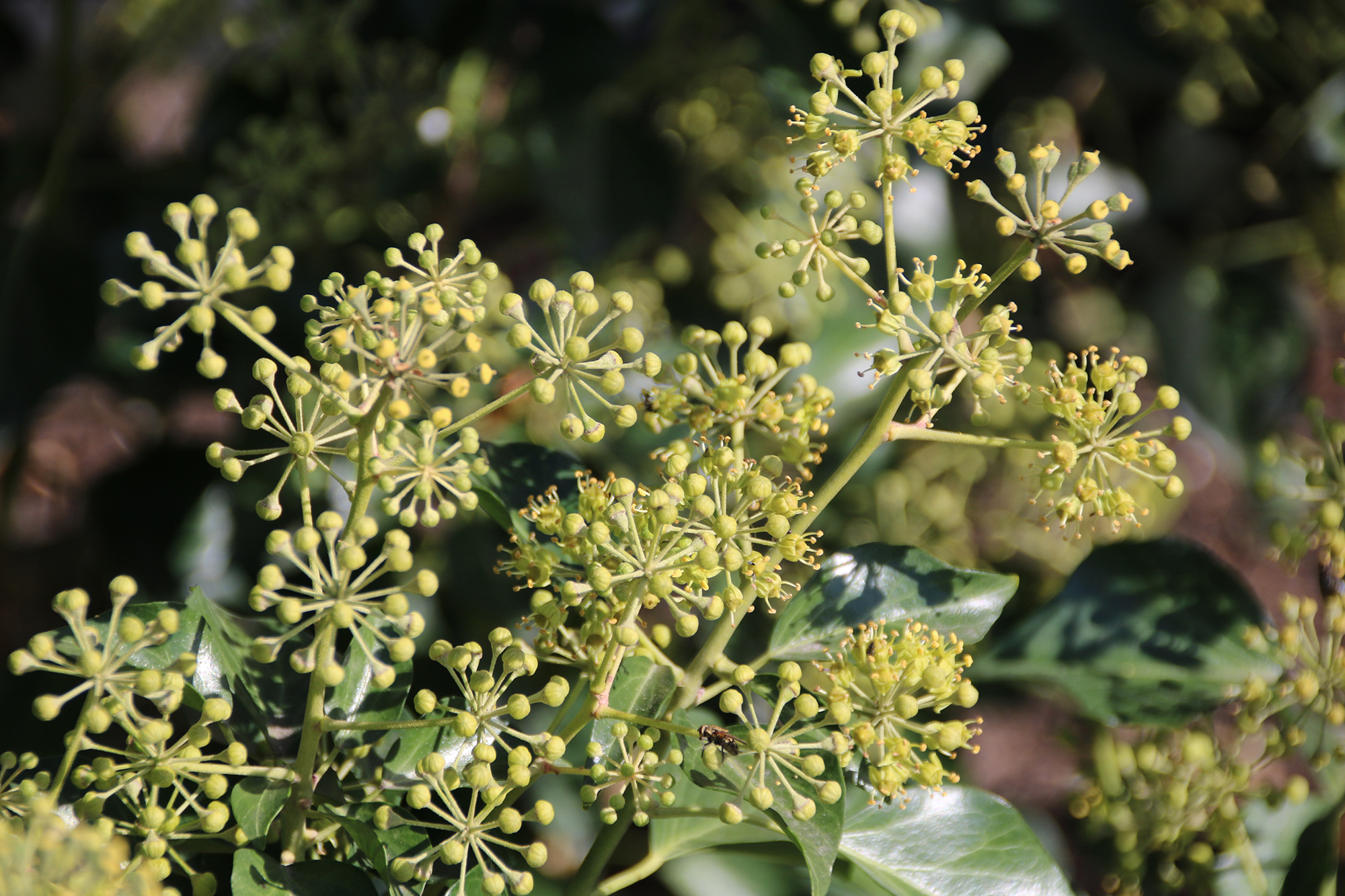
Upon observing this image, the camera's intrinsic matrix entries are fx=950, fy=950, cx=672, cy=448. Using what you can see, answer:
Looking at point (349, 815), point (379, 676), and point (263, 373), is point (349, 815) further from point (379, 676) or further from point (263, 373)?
point (263, 373)

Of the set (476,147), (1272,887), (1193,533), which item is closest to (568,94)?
(476,147)

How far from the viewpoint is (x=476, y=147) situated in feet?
5.48

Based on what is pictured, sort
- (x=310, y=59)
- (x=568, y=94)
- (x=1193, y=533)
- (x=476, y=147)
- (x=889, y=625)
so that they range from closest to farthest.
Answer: (x=889, y=625), (x=568, y=94), (x=310, y=59), (x=476, y=147), (x=1193, y=533)

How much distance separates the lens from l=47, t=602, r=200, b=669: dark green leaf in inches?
24.1

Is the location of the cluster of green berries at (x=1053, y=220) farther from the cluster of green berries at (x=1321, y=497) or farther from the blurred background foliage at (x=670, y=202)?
the blurred background foliage at (x=670, y=202)

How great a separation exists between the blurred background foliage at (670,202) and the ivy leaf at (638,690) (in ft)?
1.75

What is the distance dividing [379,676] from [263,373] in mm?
194

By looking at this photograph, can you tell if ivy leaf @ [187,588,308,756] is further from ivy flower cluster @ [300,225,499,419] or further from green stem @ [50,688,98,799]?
ivy flower cluster @ [300,225,499,419]

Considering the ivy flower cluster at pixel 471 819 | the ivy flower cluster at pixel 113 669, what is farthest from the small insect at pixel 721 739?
the ivy flower cluster at pixel 113 669

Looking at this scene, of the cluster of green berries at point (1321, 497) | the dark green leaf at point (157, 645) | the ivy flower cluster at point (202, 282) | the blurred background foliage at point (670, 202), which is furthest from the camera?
the blurred background foliage at point (670, 202)

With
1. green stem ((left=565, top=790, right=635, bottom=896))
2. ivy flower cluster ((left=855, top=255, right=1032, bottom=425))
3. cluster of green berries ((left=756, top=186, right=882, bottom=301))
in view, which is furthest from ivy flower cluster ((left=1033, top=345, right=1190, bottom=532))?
green stem ((left=565, top=790, right=635, bottom=896))

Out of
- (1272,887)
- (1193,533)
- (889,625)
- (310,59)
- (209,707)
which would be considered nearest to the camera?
(209,707)

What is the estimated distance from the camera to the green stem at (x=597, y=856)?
25.8 inches

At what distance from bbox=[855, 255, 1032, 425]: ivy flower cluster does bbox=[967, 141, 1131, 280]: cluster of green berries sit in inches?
1.4
